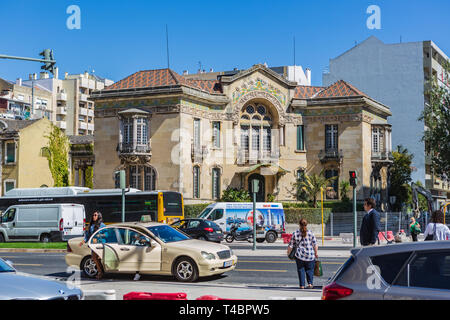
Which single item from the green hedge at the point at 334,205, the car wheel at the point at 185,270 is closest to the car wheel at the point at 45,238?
the green hedge at the point at 334,205

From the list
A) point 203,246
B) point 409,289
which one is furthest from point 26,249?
point 409,289

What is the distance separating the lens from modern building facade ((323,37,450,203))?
6159 centimetres

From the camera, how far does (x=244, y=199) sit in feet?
149

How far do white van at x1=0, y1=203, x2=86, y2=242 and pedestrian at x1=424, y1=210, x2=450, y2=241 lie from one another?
76.6ft

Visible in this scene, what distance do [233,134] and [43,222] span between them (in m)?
19.4

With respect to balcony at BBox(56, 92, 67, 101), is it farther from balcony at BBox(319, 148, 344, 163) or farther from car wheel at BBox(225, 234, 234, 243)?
car wheel at BBox(225, 234, 234, 243)

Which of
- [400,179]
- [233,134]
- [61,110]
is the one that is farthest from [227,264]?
[61,110]

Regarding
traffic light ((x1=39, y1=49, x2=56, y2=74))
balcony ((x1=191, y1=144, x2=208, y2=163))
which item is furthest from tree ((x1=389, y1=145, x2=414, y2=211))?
traffic light ((x1=39, y1=49, x2=56, y2=74))

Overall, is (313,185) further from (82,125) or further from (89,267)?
(82,125)

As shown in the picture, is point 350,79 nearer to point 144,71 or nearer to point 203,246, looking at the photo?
point 144,71

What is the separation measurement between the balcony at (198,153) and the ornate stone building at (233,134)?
76 millimetres

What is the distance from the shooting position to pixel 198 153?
45.2 metres

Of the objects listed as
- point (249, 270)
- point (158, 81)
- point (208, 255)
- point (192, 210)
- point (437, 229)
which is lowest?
point (249, 270)
